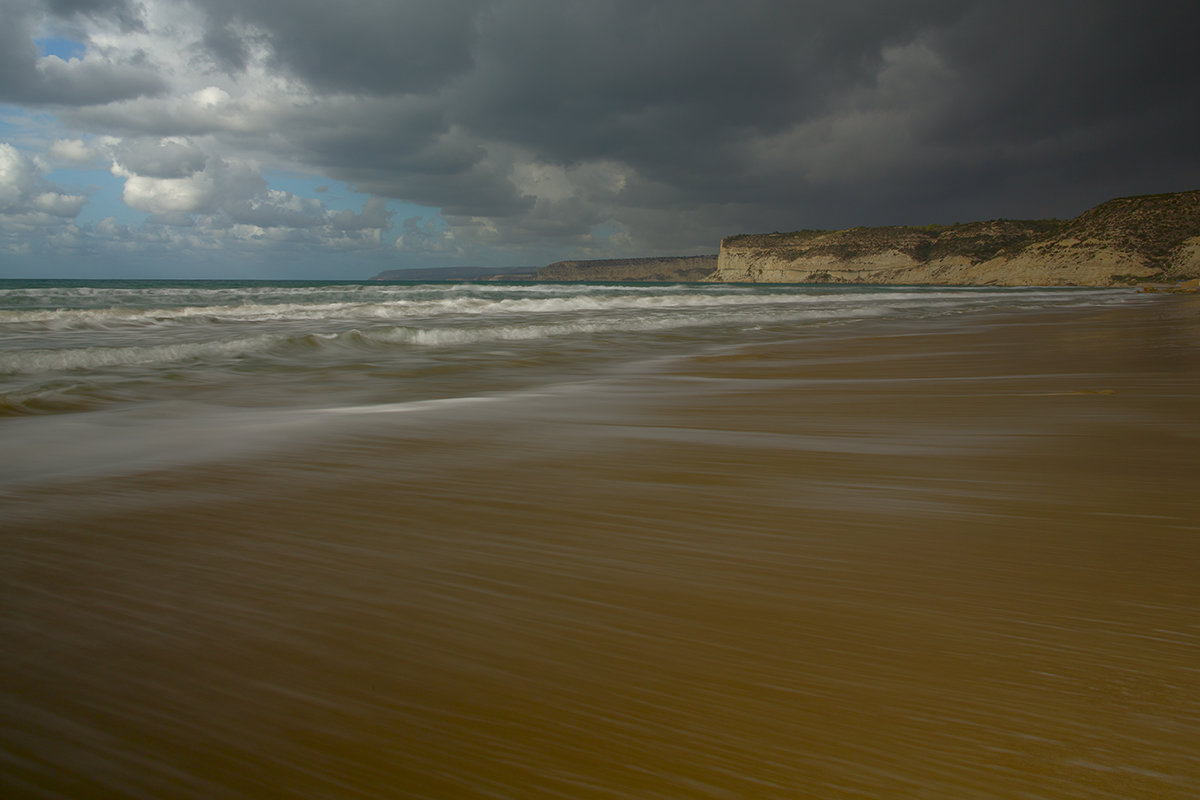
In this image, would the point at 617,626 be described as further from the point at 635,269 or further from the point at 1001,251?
the point at 635,269

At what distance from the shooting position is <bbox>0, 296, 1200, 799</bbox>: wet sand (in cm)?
75

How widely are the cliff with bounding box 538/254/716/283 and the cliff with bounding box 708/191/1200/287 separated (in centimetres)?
3637

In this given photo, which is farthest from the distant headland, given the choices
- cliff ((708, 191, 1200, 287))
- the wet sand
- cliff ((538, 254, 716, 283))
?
the wet sand

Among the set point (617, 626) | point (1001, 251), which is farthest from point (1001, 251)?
point (617, 626)

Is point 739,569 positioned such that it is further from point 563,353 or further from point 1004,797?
point 563,353

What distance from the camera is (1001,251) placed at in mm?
74250

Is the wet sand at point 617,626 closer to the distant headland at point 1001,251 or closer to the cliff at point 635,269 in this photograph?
the distant headland at point 1001,251

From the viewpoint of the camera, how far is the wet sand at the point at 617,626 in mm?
752

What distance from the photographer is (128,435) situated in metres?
2.94

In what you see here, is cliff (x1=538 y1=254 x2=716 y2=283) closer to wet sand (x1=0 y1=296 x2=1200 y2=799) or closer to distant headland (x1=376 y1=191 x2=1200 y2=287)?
distant headland (x1=376 y1=191 x2=1200 y2=287)

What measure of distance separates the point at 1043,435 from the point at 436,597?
2.38 metres

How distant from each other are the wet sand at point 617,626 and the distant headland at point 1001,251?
2660 inches

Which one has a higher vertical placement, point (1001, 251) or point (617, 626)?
point (1001, 251)

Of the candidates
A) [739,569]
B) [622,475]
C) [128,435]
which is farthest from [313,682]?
[128,435]
